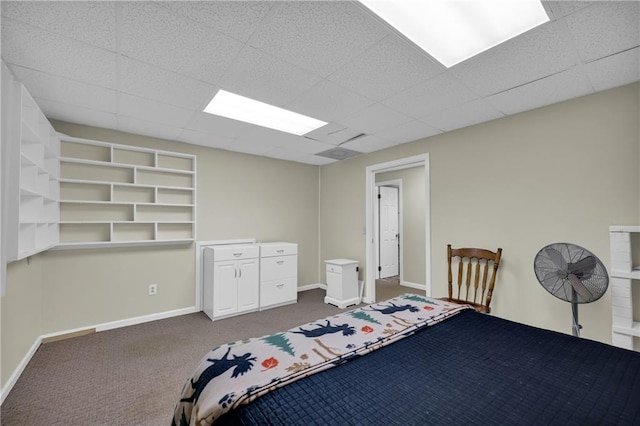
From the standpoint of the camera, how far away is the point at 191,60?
74.7 inches

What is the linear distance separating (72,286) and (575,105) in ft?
16.9

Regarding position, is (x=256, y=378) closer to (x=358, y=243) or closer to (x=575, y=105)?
(x=575, y=105)

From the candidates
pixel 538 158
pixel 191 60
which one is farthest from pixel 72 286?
pixel 538 158

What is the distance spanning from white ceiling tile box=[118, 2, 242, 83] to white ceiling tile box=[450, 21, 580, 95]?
63.4 inches

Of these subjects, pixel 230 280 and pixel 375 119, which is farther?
pixel 230 280

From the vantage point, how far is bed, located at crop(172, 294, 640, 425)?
0.93 metres

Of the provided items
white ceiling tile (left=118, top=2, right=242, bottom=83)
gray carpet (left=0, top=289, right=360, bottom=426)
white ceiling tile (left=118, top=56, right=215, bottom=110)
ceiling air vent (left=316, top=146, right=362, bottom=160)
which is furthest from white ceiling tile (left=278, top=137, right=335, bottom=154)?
gray carpet (left=0, top=289, right=360, bottom=426)

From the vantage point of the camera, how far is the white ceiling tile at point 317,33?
147cm

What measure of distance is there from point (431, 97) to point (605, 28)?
3.51ft

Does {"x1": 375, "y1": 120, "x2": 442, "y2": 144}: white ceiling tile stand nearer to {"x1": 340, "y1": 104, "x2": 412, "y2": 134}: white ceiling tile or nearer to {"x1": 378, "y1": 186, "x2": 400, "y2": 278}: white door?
{"x1": 340, "y1": 104, "x2": 412, "y2": 134}: white ceiling tile

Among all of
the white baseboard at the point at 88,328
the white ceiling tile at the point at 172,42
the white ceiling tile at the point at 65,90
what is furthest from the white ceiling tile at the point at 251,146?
the white baseboard at the point at 88,328

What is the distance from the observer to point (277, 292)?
158 inches

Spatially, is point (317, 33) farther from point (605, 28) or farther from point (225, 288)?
point (225, 288)

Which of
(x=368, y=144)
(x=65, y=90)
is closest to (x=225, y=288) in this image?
(x=65, y=90)
